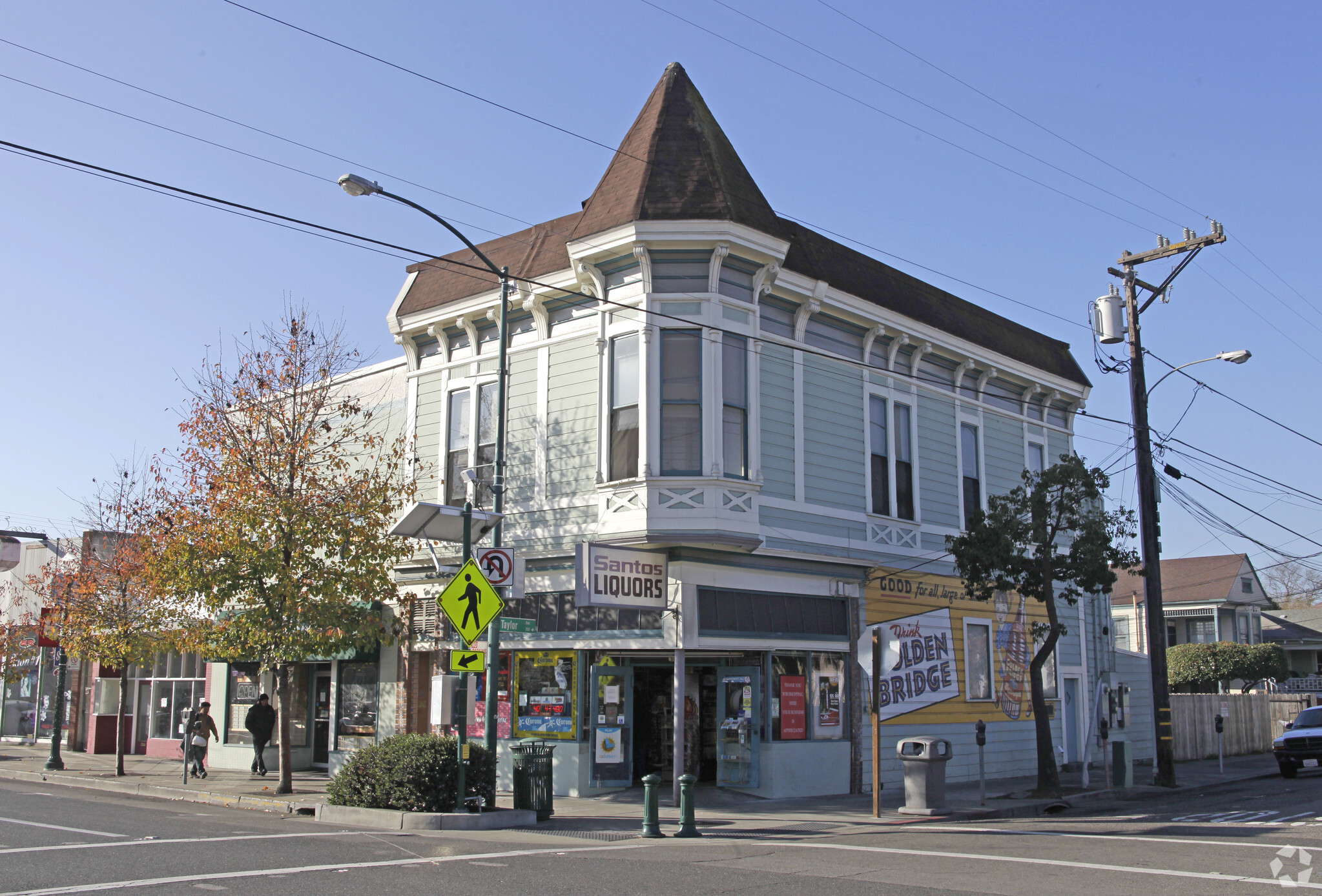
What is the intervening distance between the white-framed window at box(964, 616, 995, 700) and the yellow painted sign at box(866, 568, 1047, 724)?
0.02 m

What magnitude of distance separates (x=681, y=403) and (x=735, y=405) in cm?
101

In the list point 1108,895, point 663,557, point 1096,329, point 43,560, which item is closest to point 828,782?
point 663,557

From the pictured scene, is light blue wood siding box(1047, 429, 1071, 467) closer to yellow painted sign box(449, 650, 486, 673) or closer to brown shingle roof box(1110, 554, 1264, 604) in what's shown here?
Answer: yellow painted sign box(449, 650, 486, 673)

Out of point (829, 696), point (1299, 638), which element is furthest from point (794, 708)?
point (1299, 638)

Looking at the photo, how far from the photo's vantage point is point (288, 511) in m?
18.4

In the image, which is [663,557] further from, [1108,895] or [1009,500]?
[1108,895]

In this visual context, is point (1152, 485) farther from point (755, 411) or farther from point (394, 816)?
point (394, 816)

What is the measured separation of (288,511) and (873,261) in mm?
12522

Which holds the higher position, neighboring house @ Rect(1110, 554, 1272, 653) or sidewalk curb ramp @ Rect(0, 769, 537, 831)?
neighboring house @ Rect(1110, 554, 1272, 653)

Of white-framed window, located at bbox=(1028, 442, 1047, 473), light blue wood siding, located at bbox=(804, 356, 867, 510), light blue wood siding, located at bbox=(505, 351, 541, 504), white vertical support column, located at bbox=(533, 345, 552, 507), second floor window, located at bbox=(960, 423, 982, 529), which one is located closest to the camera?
white vertical support column, located at bbox=(533, 345, 552, 507)

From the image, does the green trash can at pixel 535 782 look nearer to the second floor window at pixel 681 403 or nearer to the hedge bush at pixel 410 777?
the hedge bush at pixel 410 777

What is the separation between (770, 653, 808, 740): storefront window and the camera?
18.3 m

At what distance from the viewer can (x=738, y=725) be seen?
18156mm

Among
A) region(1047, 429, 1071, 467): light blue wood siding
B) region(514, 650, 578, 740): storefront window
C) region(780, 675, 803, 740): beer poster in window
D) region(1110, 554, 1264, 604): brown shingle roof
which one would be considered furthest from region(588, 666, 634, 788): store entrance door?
region(1110, 554, 1264, 604): brown shingle roof
